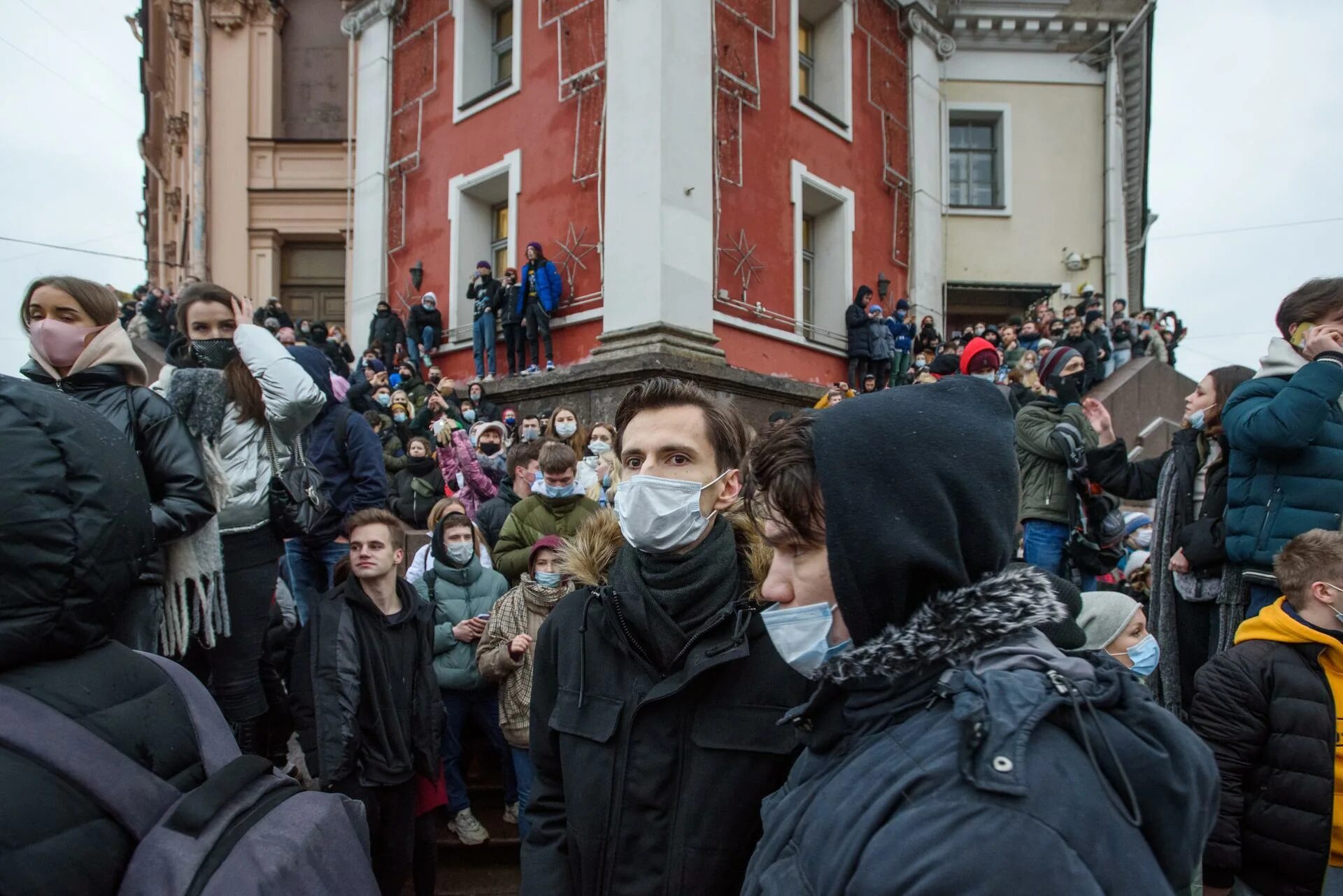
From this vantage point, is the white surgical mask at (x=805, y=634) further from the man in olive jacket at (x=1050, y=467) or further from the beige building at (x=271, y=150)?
the beige building at (x=271, y=150)

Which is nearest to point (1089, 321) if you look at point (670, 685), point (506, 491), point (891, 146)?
point (891, 146)

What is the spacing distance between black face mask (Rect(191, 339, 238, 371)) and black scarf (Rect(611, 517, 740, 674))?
243cm

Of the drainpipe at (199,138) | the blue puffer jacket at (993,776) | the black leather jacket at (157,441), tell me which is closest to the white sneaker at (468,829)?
the black leather jacket at (157,441)

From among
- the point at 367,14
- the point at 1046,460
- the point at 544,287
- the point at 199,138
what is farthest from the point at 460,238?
the point at 1046,460

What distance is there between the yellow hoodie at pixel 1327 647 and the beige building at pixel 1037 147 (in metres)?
16.9

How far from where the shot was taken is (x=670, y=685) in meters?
1.94

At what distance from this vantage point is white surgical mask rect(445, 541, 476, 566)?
5.03 m

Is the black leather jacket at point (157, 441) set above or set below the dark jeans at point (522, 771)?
above

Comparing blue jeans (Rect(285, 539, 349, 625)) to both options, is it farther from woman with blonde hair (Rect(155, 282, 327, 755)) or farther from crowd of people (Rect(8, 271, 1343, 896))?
woman with blonde hair (Rect(155, 282, 327, 755))

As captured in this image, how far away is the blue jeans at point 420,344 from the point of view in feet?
47.2

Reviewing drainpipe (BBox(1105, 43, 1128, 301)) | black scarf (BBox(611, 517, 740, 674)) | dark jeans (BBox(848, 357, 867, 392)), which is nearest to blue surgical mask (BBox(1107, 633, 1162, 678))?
black scarf (BBox(611, 517, 740, 674))

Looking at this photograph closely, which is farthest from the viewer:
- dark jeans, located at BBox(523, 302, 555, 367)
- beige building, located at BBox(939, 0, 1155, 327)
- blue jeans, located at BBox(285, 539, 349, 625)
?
beige building, located at BBox(939, 0, 1155, 327)

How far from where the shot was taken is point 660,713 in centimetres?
197

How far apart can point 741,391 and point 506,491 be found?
19.8 ft
